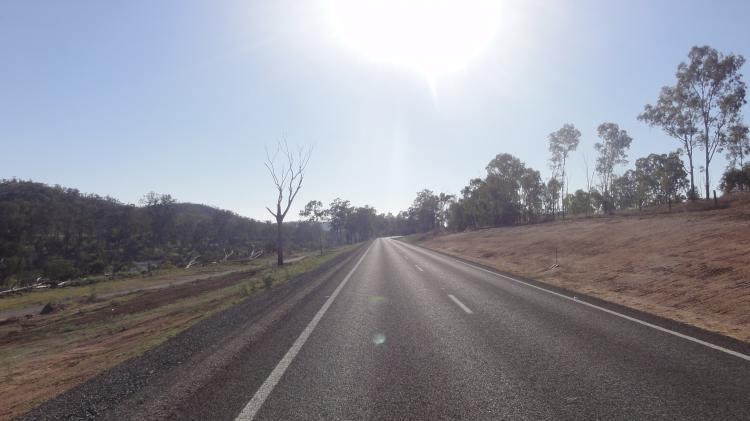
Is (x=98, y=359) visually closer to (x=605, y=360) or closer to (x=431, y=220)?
(x=605, y=360)

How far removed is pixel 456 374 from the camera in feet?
16.3

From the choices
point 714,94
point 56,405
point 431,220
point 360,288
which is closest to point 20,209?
point 360,288

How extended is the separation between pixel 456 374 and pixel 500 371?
0.55 metres

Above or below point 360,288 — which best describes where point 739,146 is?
above

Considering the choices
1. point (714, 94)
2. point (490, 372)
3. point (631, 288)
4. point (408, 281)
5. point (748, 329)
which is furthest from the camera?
point (714, 94)

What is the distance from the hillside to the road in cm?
241

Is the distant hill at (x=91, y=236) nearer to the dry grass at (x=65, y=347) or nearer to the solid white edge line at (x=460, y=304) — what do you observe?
the dry grass at (x=65, y=347)

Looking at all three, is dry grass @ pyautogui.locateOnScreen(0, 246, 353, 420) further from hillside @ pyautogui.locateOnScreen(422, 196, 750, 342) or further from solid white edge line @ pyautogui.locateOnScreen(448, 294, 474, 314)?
hillside @ pyautogui.locateOnScreen(422, 196, 750, 342)

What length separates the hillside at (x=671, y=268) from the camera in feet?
29.7

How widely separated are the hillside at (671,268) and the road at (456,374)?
2.41 metres

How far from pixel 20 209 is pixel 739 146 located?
95278mm

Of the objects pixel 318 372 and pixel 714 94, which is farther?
pixel 714 94

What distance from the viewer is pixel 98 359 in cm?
739

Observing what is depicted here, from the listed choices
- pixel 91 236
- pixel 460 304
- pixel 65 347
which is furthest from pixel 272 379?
pixel 91 236
